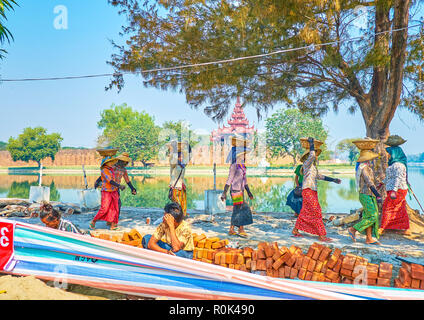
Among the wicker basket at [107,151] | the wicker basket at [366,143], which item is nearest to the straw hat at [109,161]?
the wicker basket at [107,151]

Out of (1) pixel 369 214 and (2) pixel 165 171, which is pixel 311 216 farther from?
Answer: (2) pixel 165 171

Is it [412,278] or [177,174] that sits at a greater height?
[177,174]

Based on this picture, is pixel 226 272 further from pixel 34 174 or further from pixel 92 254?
pixel 34 174

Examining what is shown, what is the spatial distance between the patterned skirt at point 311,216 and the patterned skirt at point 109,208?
11.1 feet

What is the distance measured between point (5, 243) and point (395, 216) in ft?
18.3

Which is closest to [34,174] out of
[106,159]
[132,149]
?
[132,149]

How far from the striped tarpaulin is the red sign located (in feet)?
0.23

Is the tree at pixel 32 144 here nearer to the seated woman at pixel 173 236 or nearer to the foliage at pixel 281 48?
the foliage at pixel 281 48

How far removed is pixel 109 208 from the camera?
591cm

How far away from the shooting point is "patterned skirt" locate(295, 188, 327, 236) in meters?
4.87

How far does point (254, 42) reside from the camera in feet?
20.7

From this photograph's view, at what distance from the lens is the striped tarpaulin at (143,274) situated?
92.6 inches

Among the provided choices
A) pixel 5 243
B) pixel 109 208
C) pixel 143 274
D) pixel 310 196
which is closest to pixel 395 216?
pixel 310 196
